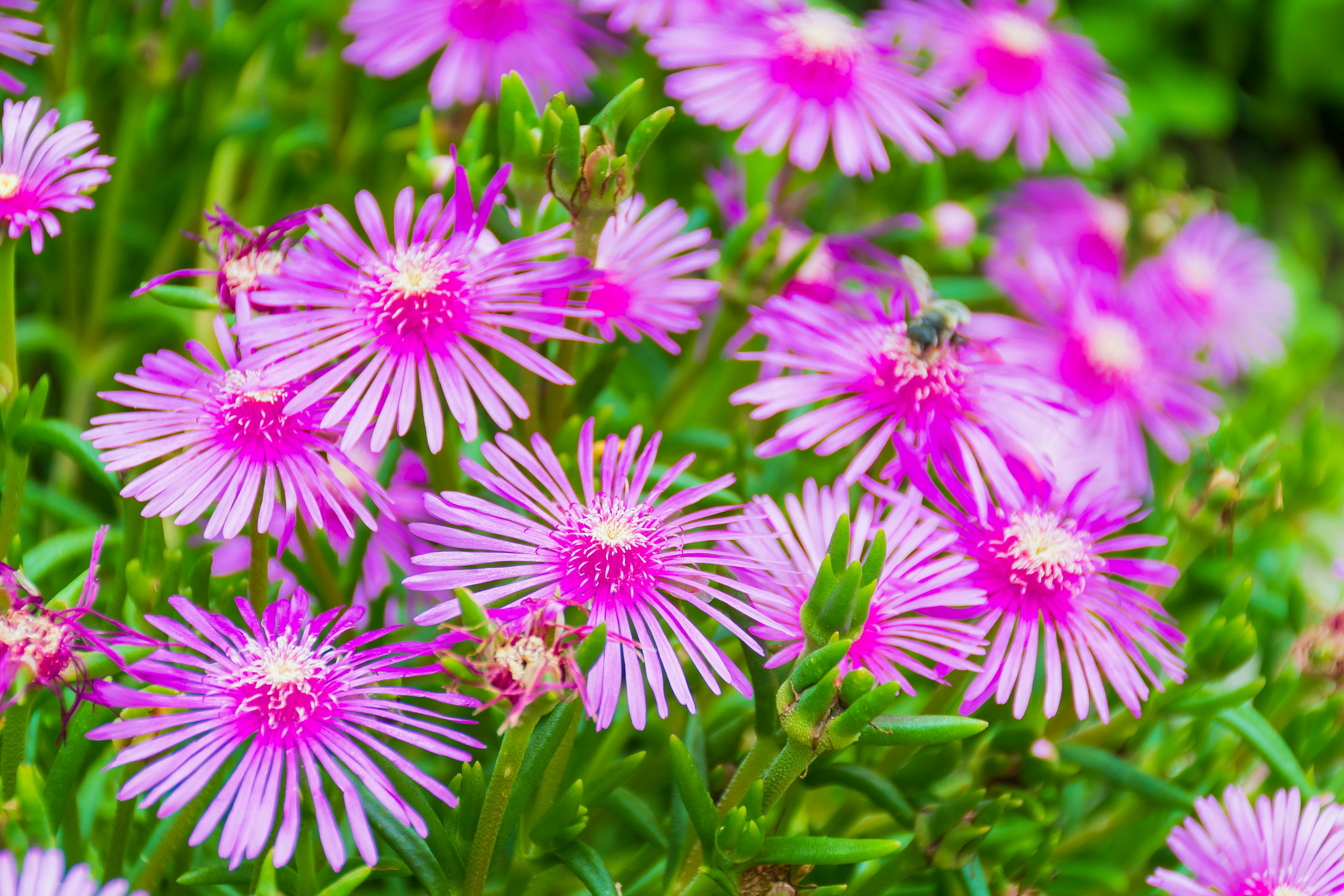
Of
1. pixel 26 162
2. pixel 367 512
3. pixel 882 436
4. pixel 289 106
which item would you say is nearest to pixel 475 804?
pixel 367 512

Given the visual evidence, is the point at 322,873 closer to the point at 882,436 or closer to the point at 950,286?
the point at 882,436

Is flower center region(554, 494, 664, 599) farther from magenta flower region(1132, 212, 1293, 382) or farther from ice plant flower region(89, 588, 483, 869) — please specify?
magenta flower region(1132, 212, 1293, 382)

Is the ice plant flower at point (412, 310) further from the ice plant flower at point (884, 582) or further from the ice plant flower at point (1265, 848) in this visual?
the ice plant flower at point (1265, 848)

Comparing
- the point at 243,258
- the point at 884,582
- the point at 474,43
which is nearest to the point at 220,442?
the point at 243,258

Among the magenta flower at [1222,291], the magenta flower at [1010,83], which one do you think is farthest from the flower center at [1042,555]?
the magenta flower at [1222,291]

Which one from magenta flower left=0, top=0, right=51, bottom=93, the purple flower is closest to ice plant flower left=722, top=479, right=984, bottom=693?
the purple flower

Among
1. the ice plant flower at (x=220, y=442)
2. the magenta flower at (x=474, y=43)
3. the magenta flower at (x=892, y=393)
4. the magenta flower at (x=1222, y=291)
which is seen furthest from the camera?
the magenta flower at (x=1222, y=291)

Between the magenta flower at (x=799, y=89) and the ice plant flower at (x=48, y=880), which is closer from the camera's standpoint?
the ice plant flower at (x=48, y=880)
